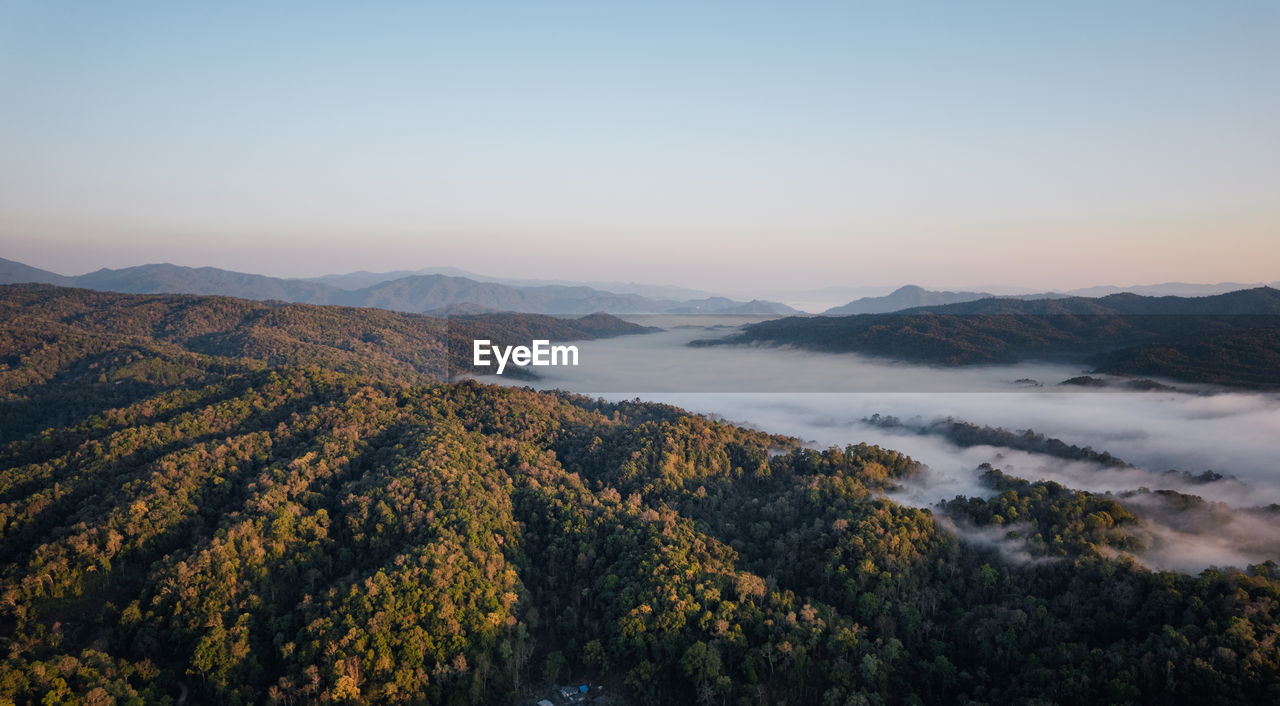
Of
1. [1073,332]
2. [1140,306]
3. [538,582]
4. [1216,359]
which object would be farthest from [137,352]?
[1140,306]

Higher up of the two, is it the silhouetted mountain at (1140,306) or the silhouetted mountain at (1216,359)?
the silhouetted mountain at (1140,306)

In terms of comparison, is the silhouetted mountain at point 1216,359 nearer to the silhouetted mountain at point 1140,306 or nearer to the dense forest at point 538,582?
the silhouetted mountain at point 1140,306

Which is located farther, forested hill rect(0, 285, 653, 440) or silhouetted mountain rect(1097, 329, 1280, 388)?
forested hill rect(0, 285, 653, 440)

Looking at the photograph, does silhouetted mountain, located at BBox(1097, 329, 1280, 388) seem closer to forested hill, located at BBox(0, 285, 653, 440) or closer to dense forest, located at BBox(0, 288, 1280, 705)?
dense forest, located at BBox(0, 288, 1280, 705)

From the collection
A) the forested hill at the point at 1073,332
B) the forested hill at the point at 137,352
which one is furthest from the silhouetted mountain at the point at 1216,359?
the forested hill at the point at 137,352

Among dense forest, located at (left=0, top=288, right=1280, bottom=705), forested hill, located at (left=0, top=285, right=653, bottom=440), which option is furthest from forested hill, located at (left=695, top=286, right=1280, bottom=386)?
forested hill, located at (left=0, top=285, right=653, bottom=440)

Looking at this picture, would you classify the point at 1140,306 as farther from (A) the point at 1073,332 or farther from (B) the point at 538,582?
(B) the point at 538,582
